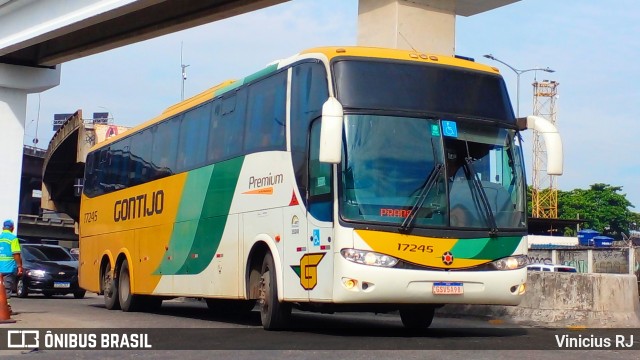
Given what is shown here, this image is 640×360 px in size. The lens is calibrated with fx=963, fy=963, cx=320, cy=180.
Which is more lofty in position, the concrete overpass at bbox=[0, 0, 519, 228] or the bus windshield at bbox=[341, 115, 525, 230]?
the concrete overpass at bbox=[0, 0, 519, 228]

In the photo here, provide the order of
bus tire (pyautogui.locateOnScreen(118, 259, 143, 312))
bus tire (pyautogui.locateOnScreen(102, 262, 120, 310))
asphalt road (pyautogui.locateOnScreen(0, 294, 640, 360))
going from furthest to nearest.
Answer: bus tire (pyautogui.locateOnScreen(102, 262, 120, 310)) → bus tire (pyautogui.locateOnScreen(118, 259, 143, 312)) → asphalt road (pyautogui.locateOnScreen(0, 294, 640, 360))

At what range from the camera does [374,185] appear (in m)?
11.2

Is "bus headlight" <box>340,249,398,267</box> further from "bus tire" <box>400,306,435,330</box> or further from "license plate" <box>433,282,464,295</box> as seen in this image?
"bus tire" <box>400,306,435,330</box>

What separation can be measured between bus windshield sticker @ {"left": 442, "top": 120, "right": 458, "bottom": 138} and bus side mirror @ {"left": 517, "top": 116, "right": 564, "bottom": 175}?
1088mm

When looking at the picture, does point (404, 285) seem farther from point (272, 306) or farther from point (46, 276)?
point (46, 276)

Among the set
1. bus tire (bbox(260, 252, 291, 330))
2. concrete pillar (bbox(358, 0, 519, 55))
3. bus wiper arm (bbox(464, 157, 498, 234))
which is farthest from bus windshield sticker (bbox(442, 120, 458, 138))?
concrete pillar (bbox(358, 0, 519, 55))

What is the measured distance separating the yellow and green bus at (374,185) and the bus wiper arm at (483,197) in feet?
0.05

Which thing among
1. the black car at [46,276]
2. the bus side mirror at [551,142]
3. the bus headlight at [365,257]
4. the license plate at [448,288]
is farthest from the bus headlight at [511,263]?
the black car at [46,276]

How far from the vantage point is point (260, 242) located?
1356 cm

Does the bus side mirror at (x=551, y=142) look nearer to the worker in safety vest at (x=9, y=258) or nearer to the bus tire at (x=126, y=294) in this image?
the worker in safety vest at (x=9, y=258)

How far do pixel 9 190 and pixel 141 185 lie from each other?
49.6ft

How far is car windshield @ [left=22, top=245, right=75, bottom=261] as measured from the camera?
2877 cm

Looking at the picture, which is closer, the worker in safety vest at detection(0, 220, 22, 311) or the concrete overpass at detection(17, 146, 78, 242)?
the worker in safety vest at detection(0, 220, 22, 311)

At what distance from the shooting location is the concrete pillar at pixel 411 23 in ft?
59.8
